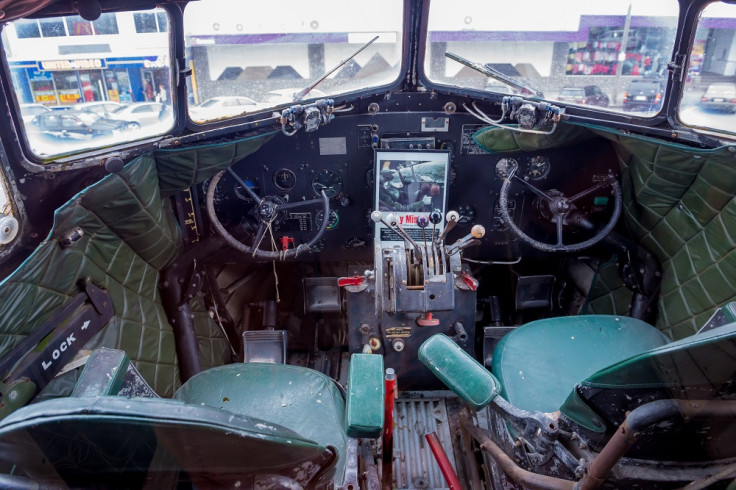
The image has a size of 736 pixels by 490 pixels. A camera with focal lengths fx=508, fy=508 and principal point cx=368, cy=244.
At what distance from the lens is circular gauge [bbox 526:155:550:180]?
2.90m

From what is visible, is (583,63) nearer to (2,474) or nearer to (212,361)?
(212,361)

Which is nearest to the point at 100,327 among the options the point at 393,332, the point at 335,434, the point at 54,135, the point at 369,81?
the point at 54,135

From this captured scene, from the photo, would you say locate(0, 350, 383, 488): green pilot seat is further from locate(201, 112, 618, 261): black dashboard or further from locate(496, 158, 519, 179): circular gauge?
locate(496, 158, 519, 179): circular gauge

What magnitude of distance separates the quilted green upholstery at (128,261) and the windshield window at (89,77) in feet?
0.61

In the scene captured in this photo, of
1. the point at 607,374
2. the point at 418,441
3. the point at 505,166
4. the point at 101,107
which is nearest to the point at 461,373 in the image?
the point at 607,374

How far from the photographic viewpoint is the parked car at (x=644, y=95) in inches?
96.3

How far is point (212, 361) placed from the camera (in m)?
2.69

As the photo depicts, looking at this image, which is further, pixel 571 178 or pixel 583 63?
pixel 571 178

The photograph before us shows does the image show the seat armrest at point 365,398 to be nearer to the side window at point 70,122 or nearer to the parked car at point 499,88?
the side window at point 70,122

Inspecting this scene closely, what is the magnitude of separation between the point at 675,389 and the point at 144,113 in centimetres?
215

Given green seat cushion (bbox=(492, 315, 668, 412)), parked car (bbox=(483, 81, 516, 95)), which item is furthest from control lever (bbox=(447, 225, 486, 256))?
parked car (bbox=(483, 81, 516, 95))

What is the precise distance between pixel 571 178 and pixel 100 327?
251 cm

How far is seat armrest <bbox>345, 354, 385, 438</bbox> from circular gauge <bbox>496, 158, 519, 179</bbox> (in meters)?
1.78

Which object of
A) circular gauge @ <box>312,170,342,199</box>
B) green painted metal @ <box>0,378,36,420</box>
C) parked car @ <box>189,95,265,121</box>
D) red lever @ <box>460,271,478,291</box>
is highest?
parked car @ <box>189,95,265,121</box>
